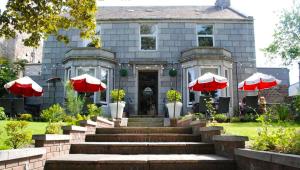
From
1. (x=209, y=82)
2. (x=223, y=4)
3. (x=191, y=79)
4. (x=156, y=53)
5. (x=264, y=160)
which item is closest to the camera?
(x=264, y=160)

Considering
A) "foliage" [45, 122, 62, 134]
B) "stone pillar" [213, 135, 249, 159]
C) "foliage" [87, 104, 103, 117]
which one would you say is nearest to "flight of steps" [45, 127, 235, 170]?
"stone pillar" [213, 135, 249, 159]

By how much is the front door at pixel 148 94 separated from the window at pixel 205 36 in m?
3.46

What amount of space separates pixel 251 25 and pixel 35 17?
50.4 feet

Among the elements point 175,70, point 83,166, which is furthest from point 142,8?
point 83,166

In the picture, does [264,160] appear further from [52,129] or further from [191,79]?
[191,79]

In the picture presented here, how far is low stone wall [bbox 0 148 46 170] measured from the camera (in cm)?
385

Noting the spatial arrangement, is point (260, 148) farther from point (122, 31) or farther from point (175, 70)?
point (122, 31)

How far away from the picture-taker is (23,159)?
438 cm

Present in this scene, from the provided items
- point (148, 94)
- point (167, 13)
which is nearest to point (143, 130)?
point (148, 94)

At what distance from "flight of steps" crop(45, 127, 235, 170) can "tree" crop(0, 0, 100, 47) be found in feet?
7.82

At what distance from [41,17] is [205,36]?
13.9 m

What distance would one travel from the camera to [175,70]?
17188mm

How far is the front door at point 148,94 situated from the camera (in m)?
18.0

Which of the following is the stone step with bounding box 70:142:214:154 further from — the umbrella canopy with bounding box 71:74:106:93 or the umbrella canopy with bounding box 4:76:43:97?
the umbrella canopy with bounding box 4:76:43:97
